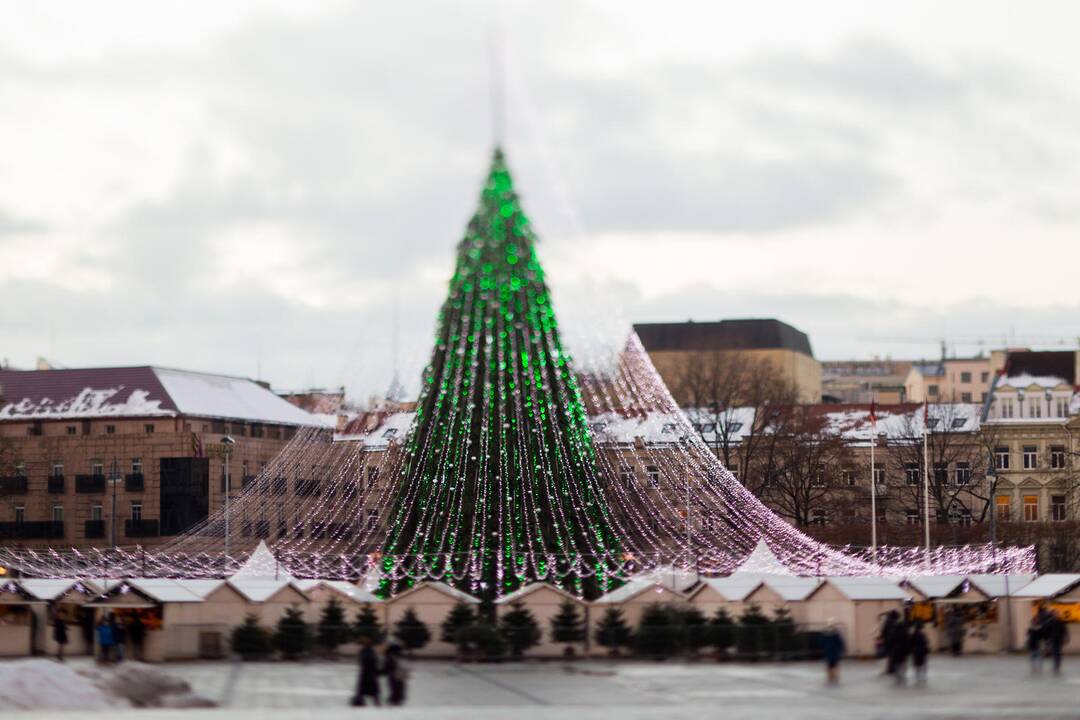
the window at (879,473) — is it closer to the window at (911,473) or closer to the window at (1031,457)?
the window at (911,473)

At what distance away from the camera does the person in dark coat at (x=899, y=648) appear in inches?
1753

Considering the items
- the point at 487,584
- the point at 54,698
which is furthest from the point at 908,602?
the point at 54,698

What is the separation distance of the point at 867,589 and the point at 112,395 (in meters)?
69.9

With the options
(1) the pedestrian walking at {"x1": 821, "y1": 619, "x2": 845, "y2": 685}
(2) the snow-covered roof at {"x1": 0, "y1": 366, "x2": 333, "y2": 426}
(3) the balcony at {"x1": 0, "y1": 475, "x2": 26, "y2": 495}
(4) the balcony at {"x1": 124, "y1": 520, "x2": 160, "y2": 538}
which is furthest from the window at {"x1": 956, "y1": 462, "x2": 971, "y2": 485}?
(1) the pedestrian walking at {"x1": 821, "y1": 619, "x2": 845, "y2": 685}

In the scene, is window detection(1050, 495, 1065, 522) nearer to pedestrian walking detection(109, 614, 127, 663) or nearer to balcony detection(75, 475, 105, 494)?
balcony detection(75, 475, 105, 494)

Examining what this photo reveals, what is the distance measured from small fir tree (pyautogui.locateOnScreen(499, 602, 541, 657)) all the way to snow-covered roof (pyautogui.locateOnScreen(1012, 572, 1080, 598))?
1313cm

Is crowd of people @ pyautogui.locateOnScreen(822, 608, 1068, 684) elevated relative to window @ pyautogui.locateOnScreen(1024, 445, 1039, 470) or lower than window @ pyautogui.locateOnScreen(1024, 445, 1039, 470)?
lower

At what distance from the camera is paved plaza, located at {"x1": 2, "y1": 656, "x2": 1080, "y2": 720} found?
37000 mm

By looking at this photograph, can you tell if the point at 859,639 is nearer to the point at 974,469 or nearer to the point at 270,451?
the point at 974,469

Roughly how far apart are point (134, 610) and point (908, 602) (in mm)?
19424

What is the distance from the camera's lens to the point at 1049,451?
385 ft

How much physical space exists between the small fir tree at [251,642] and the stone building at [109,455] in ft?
192

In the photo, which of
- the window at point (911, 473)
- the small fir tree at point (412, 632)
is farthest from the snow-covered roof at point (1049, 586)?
the window at point (911, 473)

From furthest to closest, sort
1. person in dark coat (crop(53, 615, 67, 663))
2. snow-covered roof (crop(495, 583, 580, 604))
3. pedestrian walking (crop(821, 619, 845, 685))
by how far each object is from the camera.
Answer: snow-covered roof (crop(495, 583, 580, 604)) < person in dark coat (crop(53, 615, 67, 663)) < pedestrian walking (crop(821, 619, 845, 685))
